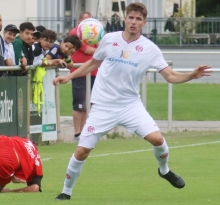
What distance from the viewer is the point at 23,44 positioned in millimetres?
13977

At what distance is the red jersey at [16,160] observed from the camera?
29.8 ft

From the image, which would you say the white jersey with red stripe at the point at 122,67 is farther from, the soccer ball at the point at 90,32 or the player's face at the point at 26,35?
the soccer ball at the point at 90,32

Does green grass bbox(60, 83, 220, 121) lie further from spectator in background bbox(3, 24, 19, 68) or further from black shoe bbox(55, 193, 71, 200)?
black shoe bbox(55, 193, 71, 200)

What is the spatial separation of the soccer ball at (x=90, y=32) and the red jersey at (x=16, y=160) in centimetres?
589

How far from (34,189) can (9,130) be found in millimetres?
4562

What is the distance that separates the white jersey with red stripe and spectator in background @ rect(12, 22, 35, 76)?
5.06 m

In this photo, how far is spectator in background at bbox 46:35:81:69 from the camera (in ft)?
48.2

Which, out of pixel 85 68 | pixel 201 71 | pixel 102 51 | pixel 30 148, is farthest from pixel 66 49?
pixel 201 71

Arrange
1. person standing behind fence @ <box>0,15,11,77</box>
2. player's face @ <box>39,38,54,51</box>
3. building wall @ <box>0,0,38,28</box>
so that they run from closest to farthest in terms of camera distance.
Answer: person standing behind fence @ <box>0,15,11,77</box> → player's face @ <box>39,38,54,51</box> → building wall @ <box>0,0,38,28</box>

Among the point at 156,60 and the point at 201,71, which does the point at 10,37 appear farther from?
the point at 201,71

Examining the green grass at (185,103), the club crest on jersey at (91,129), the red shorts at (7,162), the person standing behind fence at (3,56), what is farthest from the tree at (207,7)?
the club crest on jersey at (91,129)

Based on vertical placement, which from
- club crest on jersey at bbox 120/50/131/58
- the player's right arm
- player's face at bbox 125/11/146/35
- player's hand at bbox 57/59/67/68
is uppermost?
player's face at bbox 125/11/146/35

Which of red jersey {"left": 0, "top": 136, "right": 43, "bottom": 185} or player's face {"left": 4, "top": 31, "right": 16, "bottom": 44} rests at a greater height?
player's face {"left": 4, "top": 31, "right": 16, "bottom": 44}

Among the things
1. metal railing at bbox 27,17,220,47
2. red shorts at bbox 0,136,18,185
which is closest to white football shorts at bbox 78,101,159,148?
red shorts at bbox 0,136,18,185
